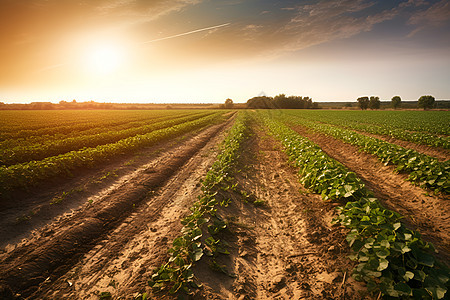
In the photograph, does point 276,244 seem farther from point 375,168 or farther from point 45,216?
point 375,168

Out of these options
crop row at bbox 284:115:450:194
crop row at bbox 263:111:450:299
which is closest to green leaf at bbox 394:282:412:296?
crop row at bbox 263:111:450:299

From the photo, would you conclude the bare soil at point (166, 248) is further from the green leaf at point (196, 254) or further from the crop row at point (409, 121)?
the crop row at point (409, 121)

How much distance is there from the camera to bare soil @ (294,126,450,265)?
5063 millimetres

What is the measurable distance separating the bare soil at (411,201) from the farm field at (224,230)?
0.16 feet

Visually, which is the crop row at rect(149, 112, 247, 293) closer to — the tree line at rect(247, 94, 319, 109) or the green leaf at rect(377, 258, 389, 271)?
the green leaf at rect(377, 258, 389, 271)

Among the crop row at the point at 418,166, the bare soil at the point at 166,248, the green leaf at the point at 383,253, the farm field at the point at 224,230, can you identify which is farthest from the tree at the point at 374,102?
the green leaf at the point at 383,253

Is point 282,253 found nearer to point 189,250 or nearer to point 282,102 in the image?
point 189,250

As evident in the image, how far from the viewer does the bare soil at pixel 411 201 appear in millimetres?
5063

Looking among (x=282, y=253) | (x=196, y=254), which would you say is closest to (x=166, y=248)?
(x=196, y=254)

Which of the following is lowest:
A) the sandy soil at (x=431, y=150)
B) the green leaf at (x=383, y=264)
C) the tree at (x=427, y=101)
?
the sandy soil at (x=431, y=150)

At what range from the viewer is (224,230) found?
16.8 ft

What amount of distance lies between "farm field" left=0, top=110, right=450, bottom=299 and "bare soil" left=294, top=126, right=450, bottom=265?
5 cm

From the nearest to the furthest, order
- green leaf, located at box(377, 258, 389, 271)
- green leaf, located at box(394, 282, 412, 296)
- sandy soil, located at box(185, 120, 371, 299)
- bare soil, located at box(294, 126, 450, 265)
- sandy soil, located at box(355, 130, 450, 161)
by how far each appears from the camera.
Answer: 1. green leaf, located at box(394, 282, 412, 296)
2. green leaf, located at box(377, 258, 389, 271)
3. sandy soil, located at box(185, 120, 371, 299)
4. bare soil, located at box(294, 126, 450, 265)
5. sandy soil, located at box(355, 130, 450, 161)

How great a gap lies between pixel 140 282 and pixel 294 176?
7.30 metres
